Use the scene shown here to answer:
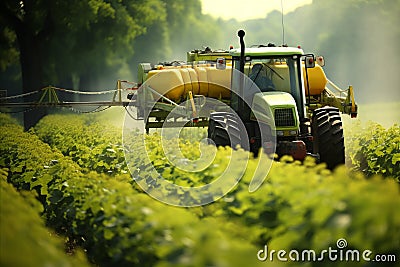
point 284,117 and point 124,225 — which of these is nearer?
point 124,225

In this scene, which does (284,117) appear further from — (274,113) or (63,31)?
(63,31)

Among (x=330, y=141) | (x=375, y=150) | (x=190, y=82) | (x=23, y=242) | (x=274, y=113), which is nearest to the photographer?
(x=23, y=242)

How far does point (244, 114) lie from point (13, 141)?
20.9 feet

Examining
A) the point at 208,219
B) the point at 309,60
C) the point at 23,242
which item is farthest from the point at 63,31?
the point at 23,242

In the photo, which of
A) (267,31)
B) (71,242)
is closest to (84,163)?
(71,242)

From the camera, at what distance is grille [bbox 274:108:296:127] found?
1276cm

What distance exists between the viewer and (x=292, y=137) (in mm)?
13000

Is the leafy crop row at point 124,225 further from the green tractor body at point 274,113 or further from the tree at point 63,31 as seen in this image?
the tree at point 63,31

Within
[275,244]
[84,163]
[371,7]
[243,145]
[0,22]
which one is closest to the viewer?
[275,244]

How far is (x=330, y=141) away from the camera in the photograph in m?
13.0

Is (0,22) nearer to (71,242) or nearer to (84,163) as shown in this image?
(84,163)

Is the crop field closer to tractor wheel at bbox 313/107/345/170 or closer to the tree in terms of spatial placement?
tractor wheel at bbox 313/107/345/170

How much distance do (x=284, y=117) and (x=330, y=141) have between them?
0.80 meters

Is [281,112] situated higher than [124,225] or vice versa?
[281,112]
